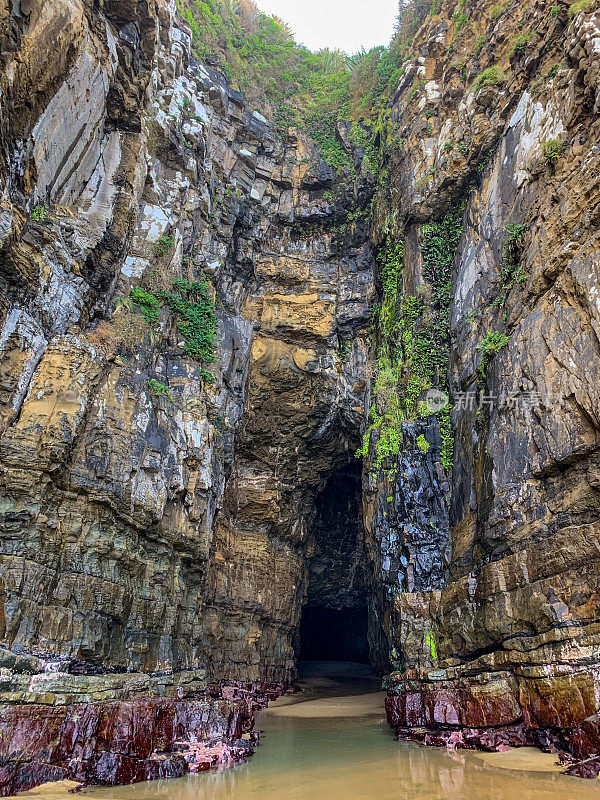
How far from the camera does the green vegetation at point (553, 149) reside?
10.3 metres

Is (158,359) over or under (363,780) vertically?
over

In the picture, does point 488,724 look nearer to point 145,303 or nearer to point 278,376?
point 145,303

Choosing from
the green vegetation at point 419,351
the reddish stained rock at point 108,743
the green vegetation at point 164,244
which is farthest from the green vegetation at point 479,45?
the reddish stained rock at point 108,743

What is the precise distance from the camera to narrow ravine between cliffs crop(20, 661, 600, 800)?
222 inches

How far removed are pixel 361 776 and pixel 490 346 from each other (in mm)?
8516

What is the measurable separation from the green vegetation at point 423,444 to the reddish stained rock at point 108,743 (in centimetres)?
845

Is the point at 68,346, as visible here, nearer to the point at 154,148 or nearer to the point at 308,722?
the point at 154,148

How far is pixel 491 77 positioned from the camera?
13867mm

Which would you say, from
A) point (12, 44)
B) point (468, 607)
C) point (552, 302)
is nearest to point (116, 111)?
point (12, 44)

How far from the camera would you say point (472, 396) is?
12.5m

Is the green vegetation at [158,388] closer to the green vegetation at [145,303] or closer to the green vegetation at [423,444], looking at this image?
the green vegetation at [145,303]

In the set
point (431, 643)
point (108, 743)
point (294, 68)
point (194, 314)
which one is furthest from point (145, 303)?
point (294, 68)

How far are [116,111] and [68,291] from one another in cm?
533

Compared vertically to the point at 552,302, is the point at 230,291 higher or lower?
higher
